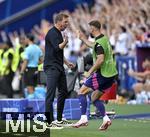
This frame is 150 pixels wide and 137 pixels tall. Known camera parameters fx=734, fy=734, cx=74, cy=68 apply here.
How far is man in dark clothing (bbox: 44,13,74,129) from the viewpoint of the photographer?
1414 cm

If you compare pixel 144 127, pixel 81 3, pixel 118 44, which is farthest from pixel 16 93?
pixel 144 127

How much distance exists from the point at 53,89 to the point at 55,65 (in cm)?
48

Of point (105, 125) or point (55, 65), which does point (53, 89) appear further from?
point (105, 125)

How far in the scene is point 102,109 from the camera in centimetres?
1366

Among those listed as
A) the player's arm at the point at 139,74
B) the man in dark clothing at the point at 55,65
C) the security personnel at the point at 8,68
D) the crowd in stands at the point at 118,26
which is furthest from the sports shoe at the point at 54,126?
the security personnel at the point at 8,68

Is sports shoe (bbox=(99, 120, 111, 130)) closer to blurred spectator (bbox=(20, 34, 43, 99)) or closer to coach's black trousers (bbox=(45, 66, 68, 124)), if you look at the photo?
coach's black trousers (bbox=(45, 66, 68, 124))

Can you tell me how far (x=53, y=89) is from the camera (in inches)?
557

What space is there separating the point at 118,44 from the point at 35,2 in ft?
26.3

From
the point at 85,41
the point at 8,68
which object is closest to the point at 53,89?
the point at 85,41

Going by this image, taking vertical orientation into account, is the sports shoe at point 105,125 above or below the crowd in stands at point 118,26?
below

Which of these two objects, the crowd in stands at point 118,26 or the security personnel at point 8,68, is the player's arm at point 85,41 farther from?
the security personnel at point 8,68

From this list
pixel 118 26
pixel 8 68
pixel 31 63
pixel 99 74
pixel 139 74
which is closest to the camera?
pixel 99 74

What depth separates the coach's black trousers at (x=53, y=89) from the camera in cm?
1416

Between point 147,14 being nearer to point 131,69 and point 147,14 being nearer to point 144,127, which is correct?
point 131,69
